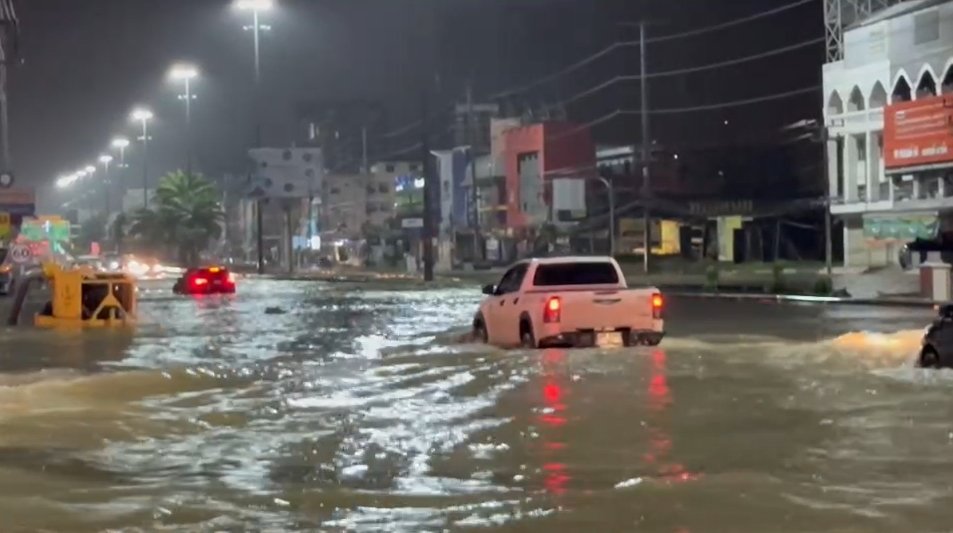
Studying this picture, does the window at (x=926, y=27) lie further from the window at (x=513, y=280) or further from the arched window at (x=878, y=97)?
the window at (x=513, y=280)

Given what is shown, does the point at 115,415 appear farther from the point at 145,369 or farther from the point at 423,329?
the point at 423,329

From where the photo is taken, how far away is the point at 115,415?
1658 centimetres

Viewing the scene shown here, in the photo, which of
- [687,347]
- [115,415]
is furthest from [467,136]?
[115,415]

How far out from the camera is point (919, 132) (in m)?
59.0

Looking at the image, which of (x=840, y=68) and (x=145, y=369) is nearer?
(x=145, y=369)

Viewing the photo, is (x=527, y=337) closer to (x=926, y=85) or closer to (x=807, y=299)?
(x=807, y=299)

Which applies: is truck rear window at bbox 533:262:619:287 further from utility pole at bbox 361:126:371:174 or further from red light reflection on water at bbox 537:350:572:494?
utility pole at bbox 361:126:371:174

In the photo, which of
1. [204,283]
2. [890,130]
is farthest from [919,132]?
[204,283]

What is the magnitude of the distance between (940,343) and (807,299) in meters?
25.8

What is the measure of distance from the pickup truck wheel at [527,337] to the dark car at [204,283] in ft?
112

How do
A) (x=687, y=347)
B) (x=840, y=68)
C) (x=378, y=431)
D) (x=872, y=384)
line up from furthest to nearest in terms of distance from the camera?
(x=840, y=68) → (x=687, y=347) → (x=872, y=384) → (x=378, y=431)

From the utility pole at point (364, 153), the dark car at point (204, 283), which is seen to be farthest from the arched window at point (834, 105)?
the utility pole at point (364, 153)

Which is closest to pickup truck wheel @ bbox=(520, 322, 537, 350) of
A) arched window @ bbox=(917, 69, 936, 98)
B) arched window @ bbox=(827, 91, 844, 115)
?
arched window @ bbox=(917, 69, 936, 98)

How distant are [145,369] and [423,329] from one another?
31.9 ft
